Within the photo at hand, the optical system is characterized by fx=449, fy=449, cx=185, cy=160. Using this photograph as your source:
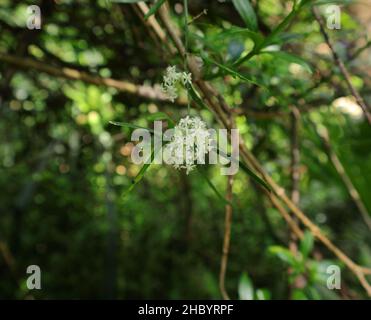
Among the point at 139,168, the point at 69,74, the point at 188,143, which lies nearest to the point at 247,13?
the point at 188,143

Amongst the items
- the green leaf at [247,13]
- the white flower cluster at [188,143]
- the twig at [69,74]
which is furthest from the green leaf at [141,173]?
the twig at [69,74]

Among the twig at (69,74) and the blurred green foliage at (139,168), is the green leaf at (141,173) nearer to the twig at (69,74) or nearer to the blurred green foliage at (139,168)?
the blurred green foliage at (139,168)

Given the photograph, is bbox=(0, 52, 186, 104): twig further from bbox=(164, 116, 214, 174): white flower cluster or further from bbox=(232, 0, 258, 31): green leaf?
bbox=(164, 116, 214, 174): white flower cluster

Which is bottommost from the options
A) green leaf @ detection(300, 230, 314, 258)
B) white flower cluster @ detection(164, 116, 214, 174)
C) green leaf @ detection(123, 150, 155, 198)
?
green leaf @ detection(300, 230, 314, 258)

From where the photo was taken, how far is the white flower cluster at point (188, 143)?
1.43 ft

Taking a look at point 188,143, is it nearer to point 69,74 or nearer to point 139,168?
point 69,74

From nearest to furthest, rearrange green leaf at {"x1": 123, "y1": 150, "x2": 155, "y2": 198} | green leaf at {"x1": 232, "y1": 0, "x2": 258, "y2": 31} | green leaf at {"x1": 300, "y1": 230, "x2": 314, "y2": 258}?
green leaf at {"x1": 123, "y1": 150, "x2": 155, "y2": 198}, green leaf at {"x1": 232, "y1": 0, "x2": 258, "y2": 31}, green leaf at {"x1": 300, "y1": 230, "x2": 314, "y2": 258}

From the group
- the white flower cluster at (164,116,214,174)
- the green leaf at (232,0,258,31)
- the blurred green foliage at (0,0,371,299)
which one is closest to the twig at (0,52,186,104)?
the blurred green foliage at (0,0,371,299)

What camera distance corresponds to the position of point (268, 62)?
0.74 metres

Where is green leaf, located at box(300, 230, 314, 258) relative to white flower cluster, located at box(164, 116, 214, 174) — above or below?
below

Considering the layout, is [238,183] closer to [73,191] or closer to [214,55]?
[73,191]

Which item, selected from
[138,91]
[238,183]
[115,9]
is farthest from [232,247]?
[115,9]

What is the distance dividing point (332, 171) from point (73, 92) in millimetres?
875

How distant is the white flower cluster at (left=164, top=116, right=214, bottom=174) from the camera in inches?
17.2
